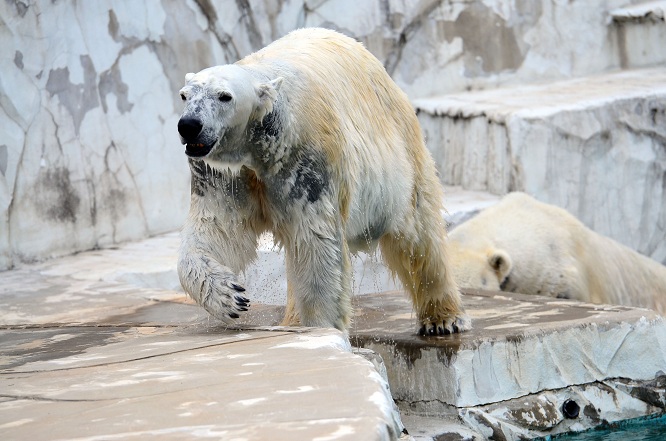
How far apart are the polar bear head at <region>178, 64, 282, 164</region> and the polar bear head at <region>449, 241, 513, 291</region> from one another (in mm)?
2959

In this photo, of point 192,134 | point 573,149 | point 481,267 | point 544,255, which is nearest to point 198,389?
point 192,134

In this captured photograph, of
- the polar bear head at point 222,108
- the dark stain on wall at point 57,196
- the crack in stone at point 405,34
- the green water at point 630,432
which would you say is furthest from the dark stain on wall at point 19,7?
the green water at point 630,432

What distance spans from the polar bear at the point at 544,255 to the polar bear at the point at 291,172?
2.44 metres

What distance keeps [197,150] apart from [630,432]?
2.30m

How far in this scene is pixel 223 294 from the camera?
3.36 m

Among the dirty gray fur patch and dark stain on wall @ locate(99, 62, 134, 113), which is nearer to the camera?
the dirty gray fur patch

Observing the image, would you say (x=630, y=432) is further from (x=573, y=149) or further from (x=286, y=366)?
(x=573, y=149)

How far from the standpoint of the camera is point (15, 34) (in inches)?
250

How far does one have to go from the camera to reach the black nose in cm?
317

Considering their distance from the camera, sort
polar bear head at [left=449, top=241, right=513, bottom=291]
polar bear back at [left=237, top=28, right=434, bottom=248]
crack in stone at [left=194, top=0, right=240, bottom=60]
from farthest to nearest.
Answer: crack in stone at [left=194, top=0, right=240, bottom=60] < polar bear head at [left=449, top=241, right=513, bottom=291] < polar bear back at [left=237, top=28, right=434, bottom=248]

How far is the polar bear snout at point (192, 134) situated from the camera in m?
3.17

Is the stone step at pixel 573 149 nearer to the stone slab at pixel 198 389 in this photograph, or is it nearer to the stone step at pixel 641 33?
the stone step at pixel 641 33

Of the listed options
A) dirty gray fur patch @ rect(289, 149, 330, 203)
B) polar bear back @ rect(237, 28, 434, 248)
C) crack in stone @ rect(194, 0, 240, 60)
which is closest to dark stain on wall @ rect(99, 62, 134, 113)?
crack in stone @ rect(194, 0, 240, 60)

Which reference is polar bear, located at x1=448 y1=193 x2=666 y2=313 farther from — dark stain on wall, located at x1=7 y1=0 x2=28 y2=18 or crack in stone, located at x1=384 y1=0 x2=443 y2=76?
dark stain on wall, located at x1=7 y1=0 x2=28 y2=18
